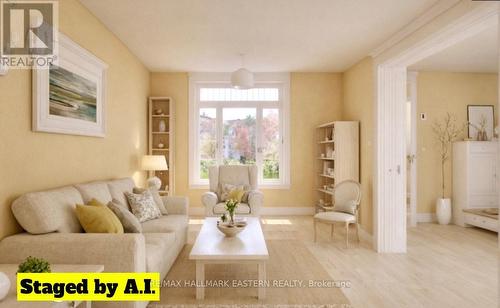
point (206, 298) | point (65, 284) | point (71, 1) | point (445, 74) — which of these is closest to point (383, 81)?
point (445, 74)

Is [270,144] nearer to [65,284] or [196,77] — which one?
[196,77]

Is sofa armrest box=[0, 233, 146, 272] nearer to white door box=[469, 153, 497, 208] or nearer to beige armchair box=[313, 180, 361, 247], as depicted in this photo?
beige armchair box=[313, 180, 361, 247]

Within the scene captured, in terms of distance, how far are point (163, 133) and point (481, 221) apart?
560 centimetres

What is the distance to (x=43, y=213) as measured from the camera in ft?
7.91

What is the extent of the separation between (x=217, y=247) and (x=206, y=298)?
424 millimetres

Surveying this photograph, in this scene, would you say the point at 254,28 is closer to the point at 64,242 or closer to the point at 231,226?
the point at 231,226

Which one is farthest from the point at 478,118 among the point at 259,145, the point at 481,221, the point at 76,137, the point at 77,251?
the point at 77,251

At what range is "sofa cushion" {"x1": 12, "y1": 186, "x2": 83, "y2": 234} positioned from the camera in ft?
7.82

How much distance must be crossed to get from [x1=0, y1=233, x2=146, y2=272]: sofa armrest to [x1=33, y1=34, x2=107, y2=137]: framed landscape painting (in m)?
0.94

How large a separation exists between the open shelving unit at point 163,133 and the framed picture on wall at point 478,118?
5464 millimetres

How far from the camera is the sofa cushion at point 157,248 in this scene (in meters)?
2.68

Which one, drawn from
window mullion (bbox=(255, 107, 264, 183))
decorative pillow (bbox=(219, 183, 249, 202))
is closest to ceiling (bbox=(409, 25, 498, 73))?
window mullion (bbox=(255, 107, 264, 183))

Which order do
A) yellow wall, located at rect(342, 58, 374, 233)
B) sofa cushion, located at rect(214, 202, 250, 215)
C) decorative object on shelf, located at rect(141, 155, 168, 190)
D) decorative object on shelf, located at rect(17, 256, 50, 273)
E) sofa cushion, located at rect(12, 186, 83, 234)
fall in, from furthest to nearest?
decorative object on shelf, located at rect(141, 155, 168, 190), yellow wall, located at rect(342, 58, 374, 233), sofa cushion, located at rect(214, 202, 250, 215), sofa cushion, located at rect(12, 186, 83, 234), decorative object on shelf, located at rect(17, 256, 50, 273)

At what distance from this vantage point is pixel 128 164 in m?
4.99
